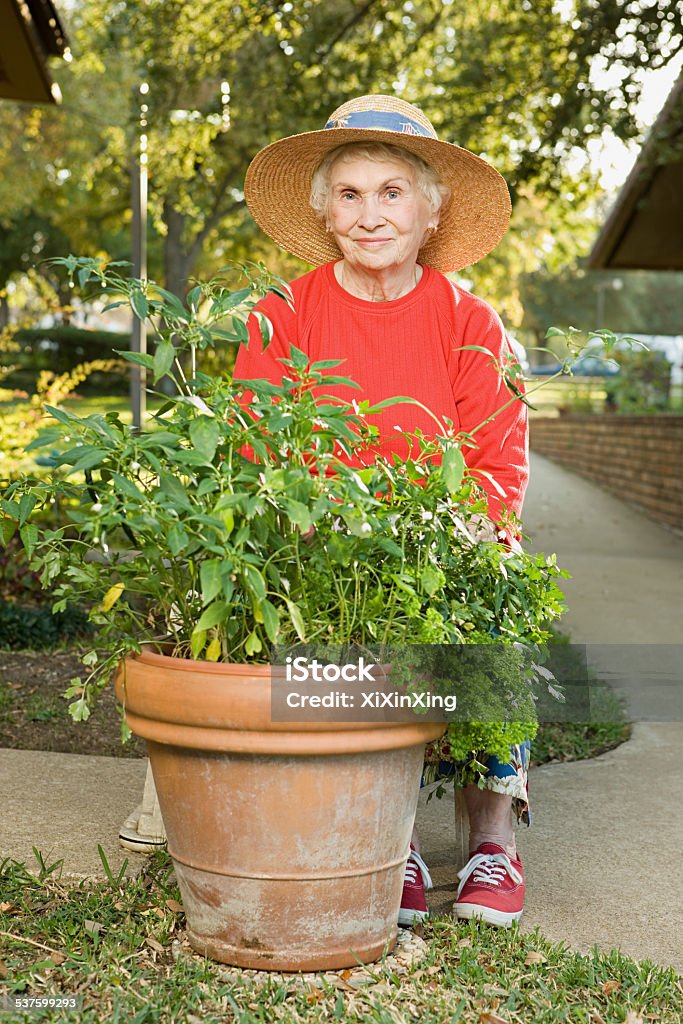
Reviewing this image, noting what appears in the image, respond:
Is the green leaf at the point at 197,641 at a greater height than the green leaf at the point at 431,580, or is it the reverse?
the green leaf at the point at 431,580

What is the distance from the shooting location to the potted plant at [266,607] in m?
1.94

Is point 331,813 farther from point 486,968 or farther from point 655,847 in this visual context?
point 655,847

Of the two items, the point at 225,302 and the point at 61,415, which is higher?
the point at 225,302

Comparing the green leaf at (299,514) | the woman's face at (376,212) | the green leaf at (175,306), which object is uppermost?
the woman's face at (376,212)

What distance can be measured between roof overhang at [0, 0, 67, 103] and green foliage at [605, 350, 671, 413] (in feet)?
26.8

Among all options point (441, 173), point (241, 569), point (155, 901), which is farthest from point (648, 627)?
point (241, 569)

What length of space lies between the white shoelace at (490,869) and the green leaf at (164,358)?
1257 mm

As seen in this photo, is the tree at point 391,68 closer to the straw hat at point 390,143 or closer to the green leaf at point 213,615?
the straw hat at point 390,143

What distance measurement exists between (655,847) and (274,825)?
131cm

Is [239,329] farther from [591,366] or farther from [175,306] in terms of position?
[591,366]

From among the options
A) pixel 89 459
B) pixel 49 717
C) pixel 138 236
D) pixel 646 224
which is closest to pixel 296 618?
pixel 89 459

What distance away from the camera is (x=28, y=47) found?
7297 mm

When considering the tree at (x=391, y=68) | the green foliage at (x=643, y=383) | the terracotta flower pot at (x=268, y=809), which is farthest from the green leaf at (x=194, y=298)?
the green foliage at (x=643, y=383)

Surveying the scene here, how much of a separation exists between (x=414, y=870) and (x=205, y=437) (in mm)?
1107
